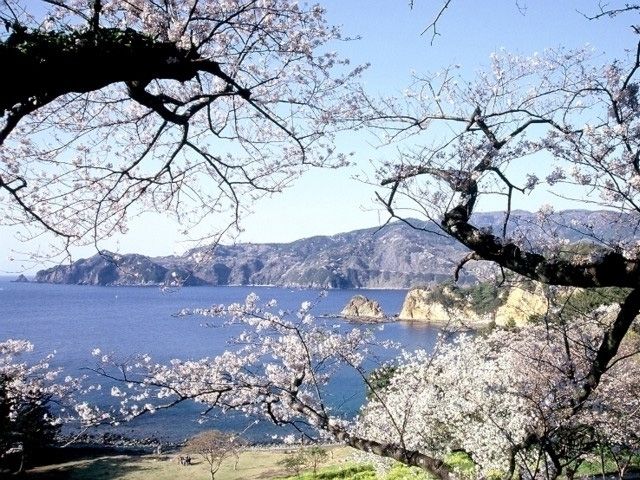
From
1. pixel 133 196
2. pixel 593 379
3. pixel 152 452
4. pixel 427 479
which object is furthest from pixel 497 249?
pixel 152 452

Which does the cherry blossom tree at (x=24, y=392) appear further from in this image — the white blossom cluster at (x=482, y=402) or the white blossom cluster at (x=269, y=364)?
the white blossom cluster at (x=482, y=402)

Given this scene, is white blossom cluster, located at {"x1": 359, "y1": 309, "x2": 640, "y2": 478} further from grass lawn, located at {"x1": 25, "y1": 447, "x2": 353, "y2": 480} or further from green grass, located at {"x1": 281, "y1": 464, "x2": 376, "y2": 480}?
grass lawn, located at {"x1": 25, "y1": 447, "x2": 353, "y2": 480}

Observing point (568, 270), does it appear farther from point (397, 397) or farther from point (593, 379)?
point (397, 397)

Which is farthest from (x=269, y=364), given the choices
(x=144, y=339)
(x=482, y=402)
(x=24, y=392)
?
(x=144, y=339)

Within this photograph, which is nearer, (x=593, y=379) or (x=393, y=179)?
(x=593, y=379)

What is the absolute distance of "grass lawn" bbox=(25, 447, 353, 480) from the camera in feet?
85.1

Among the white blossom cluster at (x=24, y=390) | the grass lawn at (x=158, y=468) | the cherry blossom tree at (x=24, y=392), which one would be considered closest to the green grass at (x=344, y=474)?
the grass lawn at (x=158, y=468)

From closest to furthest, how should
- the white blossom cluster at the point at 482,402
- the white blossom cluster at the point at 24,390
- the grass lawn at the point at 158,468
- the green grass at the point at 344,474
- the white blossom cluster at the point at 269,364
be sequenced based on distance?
the white blossom cluster at the point at 269,364, the white blossom cluster at the point at 24,390, the white blossom cluster at the point at 482,402, the green grass at the point at 344,474, the grass lawn at the point at 158,468

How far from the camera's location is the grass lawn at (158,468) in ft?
85.1

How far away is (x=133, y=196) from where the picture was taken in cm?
503

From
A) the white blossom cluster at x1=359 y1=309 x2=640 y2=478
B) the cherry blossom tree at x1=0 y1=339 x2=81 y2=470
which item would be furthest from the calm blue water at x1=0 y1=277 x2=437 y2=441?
the white blossom cluster at x1=359 y1=309 x2=640 y2=478

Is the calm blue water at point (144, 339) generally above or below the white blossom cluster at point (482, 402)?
below

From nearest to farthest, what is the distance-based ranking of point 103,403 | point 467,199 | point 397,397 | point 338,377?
point 467,199 → point 397,397 → point 103,403 → point 338,377

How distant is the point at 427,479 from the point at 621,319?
1235 centimetres
